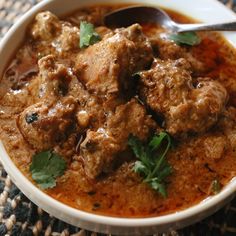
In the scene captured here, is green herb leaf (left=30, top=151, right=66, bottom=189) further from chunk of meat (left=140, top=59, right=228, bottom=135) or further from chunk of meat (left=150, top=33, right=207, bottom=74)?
chunk of meat (left=150, top=33, right=207, bottom=74)

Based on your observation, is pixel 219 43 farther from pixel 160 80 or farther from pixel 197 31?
pixel 160 80

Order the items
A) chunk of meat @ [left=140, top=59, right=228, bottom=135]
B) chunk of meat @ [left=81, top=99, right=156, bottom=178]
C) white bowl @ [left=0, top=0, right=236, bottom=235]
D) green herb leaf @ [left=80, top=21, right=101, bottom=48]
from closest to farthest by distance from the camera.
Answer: white bowl @ [left=0, top=0, right=236, bottom=235] → chunk of meat @ [left=81, top=99, right=156, bottom=178] → chunk of meat @ [left=140, top=59, right=228, bottom=135] → green herb leaf @ [left=80, top=21, right=101, bottom=48]

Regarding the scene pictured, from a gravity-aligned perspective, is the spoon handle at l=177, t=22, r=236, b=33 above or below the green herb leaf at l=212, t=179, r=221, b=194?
above

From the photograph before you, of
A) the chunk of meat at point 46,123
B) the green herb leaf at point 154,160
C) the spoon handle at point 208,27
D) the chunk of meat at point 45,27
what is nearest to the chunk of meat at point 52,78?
the chunk of meat at point 46,123

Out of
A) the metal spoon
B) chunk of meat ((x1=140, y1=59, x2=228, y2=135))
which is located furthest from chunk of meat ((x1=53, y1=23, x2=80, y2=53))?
chunk of meat ((x1=140, y1=59, x2=228, y2=135))

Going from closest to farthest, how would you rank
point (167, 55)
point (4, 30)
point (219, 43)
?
point (167, 55) < point (219, 43) < point (4, 30)

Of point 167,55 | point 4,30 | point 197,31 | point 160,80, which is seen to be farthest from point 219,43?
point 4,30

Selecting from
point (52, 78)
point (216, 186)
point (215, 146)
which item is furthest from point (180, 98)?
point (52, 78)
